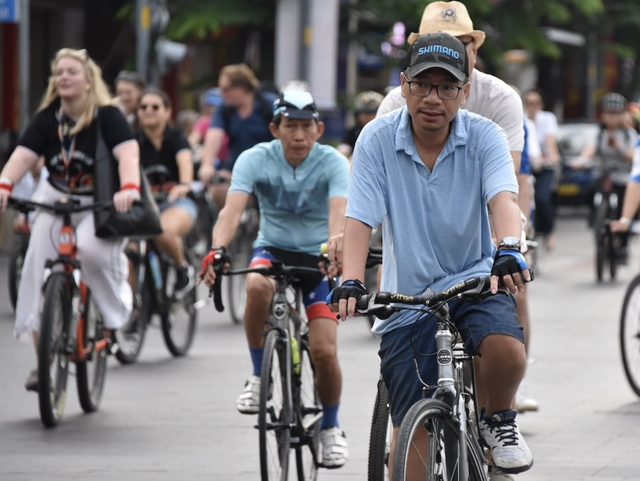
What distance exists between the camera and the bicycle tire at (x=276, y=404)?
6133 millimetres

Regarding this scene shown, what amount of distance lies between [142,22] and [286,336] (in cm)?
1339

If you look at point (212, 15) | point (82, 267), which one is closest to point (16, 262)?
point (82, 267)

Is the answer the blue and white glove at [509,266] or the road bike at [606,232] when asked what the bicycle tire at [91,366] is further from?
the road bike at [606,232]

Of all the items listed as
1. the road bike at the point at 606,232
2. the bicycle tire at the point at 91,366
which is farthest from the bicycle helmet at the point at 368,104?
the bicycle tire at the point at 91,366

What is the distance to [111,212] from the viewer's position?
329 inches

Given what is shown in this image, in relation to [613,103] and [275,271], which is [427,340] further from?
[613,103]

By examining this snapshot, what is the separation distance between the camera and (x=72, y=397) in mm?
9156

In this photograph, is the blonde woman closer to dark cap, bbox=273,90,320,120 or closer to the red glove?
dark cap, bbox=273,90,320,120

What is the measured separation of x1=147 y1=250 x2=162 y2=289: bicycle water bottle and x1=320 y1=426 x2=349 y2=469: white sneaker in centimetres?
418

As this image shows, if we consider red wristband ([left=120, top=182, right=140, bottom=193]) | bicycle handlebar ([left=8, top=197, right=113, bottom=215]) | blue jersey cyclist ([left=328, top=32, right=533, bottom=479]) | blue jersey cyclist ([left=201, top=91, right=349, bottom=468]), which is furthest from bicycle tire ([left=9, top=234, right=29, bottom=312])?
blue jersey cyclist ([left=328, top=32, right=533, bottom=479])

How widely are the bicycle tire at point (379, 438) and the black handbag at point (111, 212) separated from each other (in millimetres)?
3292

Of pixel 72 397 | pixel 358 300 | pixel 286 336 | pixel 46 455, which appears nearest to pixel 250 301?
pixel 286 336

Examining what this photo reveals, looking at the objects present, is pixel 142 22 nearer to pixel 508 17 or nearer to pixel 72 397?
pixel 508 17

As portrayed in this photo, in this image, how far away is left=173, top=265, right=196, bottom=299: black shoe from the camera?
1088cm
